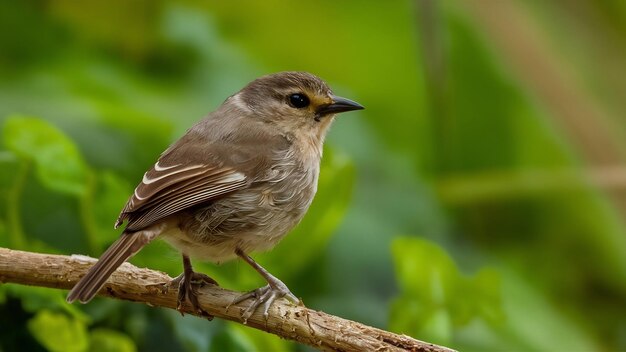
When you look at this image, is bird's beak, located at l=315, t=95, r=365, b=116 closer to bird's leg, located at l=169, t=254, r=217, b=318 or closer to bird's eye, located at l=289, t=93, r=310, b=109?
bird's eye, located at l=289, t=93, r=310, b=109

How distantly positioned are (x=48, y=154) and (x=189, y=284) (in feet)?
2.47

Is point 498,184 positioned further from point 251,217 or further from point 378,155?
point 251,217

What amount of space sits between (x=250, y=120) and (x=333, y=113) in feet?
1.20

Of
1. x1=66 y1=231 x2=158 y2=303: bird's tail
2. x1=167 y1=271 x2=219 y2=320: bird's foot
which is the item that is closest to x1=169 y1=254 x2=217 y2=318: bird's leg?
x1=167 y1=271 x2=219 y2=320: bird's foot

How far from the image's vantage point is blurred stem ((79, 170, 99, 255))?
3.88 metres

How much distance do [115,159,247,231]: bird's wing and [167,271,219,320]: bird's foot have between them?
0.79 ft

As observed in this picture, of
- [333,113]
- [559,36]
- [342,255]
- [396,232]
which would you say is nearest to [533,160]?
[559,36]

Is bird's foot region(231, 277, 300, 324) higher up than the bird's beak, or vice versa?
the bird's beak

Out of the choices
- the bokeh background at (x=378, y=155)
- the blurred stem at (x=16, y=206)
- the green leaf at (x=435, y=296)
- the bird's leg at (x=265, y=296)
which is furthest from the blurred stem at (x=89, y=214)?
the green leaf at (x=435, y=296)

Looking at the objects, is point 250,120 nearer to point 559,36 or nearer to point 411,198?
point 411,198

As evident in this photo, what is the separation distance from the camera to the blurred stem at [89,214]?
3.88 m

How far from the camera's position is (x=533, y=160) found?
6453mm

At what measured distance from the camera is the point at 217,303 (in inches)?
136

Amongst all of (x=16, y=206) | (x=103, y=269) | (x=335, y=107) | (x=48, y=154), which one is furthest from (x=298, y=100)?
(x=103, y=269)
